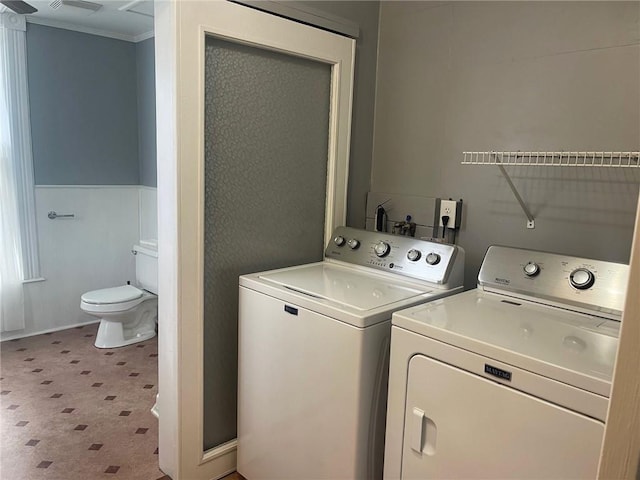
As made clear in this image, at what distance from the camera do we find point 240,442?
2.06 m

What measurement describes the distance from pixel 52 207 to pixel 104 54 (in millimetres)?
1214

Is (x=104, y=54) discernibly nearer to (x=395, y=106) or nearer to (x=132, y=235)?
(x=132, y=235)

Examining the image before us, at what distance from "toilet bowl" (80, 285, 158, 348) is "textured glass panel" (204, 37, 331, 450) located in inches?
65.3

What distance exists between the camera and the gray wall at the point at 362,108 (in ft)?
7.71

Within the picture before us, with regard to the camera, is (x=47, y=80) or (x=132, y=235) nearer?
(x=47, y=80)

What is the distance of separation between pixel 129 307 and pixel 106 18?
1.99 meters

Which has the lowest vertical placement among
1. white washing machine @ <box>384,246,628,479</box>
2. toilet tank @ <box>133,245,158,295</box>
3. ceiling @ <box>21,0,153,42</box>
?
toilet tank @ <box>133,245,158,295</box>

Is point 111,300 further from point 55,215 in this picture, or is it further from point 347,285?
point 347,285

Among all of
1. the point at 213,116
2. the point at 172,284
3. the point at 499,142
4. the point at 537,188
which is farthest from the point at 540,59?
the point at 172,284

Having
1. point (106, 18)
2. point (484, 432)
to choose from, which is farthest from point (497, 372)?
point (106, 18)

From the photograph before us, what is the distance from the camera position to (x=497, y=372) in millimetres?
1255

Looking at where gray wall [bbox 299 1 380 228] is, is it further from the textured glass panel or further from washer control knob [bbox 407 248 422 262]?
washer control knob [bbox 407 248 422 262]

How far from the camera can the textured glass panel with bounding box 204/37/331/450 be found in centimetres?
193

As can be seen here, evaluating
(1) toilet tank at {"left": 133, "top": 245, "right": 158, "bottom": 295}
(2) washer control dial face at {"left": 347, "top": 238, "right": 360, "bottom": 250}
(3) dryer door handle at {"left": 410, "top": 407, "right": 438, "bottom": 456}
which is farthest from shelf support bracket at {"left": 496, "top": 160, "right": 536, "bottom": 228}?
(1) toilet tank at {"left": 133, "top": 245, "right": 158, "bottom": 295}
